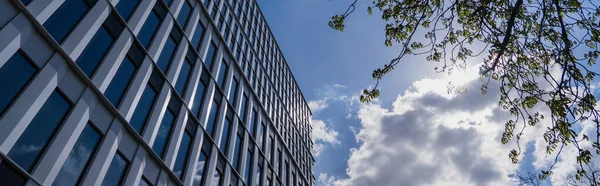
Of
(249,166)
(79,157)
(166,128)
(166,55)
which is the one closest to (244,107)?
(249,166)

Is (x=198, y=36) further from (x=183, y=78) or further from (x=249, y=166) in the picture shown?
(x=249, y=166)

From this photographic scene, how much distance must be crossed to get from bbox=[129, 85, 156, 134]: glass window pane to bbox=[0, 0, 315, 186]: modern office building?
4 cm

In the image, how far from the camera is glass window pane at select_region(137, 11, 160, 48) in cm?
1545

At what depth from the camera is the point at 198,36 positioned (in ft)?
69.7

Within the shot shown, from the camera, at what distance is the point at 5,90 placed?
29.0ft

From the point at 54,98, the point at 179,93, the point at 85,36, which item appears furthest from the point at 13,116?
the point at 179,93

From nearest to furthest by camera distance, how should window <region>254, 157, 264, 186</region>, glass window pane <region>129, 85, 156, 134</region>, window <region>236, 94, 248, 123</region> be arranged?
glass window pane <region>129, 85, 156, 134</region> < window <region>254, 157, 264, 186</region> < window <region>236, 94, 248, 123</region>

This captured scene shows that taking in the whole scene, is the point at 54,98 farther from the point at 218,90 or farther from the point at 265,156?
the point at 265,156

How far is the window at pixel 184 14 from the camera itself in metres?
19.5

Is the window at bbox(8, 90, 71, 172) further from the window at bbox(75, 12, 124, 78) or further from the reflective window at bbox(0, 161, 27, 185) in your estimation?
the window at bbox(75, 12, 124, 78)

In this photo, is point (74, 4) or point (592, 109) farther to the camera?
point (74, 4)

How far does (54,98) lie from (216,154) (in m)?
9.30

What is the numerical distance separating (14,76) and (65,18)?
2.88 meters

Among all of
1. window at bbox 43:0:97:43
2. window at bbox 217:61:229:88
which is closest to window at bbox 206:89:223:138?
window at bbox 217:61:229:88
